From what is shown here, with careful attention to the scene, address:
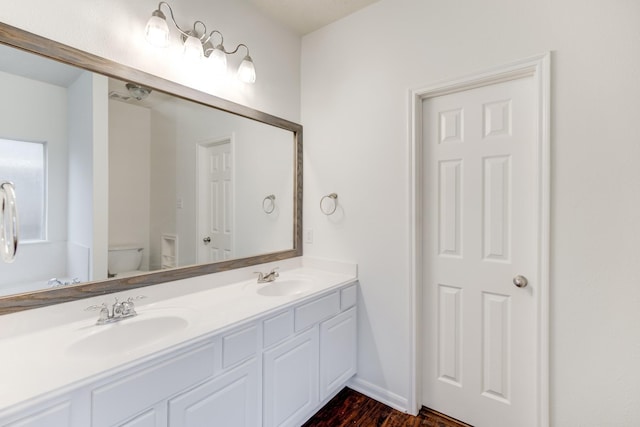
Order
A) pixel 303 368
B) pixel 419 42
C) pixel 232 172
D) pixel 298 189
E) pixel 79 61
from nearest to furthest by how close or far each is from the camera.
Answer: pixel 79 61 < pixel 303 368 < pixel 419 42 < pixel 232 172 < pixel 298 189

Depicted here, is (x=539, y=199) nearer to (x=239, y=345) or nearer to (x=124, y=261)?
(x=239, y=345)

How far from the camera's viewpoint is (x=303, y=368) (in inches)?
66.4

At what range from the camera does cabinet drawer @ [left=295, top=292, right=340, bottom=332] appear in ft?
5.45

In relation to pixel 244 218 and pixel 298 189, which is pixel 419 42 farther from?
pixel 244 218

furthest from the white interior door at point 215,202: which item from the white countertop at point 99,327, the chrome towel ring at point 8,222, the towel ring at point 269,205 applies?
the chrome towel ring at point 8,222

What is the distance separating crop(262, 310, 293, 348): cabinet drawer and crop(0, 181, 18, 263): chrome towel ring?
38.9 inches

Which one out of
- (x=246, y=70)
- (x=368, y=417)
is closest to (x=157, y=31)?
(x=246, y=70)

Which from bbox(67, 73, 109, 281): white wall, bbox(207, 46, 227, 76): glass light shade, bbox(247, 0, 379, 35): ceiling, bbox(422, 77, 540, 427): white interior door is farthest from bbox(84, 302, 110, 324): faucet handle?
bbox(247, 0, 379, 35): ceiling

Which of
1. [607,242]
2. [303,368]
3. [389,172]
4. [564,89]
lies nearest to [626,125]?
[564,89]

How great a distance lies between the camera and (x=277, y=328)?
5.02 ft

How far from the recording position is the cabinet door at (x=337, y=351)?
6.03 ft

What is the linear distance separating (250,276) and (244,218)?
1.30ft

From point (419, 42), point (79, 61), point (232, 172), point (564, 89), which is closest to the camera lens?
point (79, 61)

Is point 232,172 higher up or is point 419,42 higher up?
point 419,42
